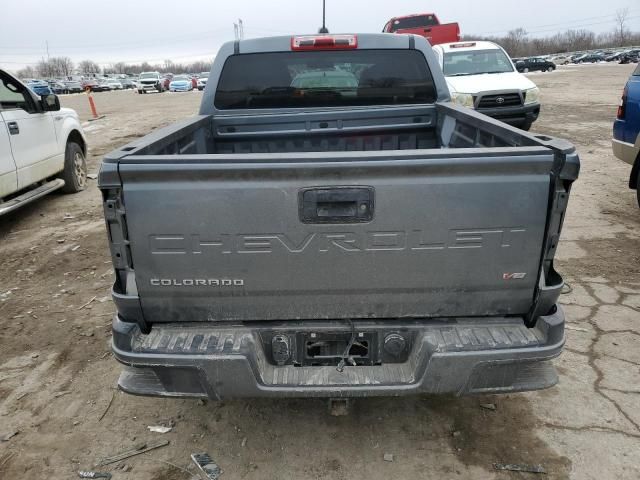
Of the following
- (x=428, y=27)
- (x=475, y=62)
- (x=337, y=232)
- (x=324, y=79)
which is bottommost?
(x=337, y=232)

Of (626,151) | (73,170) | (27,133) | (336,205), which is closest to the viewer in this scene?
(336,205)

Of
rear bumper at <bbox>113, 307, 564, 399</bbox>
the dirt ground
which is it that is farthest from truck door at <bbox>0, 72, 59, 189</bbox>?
rear bumper at <bbox>113, 307, 564, 399</bbox>

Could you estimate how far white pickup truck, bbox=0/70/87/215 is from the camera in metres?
6.13

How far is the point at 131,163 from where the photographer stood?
2.17m

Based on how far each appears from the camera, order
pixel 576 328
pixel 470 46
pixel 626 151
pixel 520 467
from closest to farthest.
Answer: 1. pixel 520 467
2. pixel 576 328
3. pixel 626 151
4. pixel 470 46

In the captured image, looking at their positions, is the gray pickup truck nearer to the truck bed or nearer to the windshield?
the truck bed

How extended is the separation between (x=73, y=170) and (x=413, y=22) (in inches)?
629

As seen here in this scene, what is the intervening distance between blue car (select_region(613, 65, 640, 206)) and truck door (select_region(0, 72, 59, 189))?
7.54 m

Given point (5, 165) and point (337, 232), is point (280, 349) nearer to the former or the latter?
point (337, 232)

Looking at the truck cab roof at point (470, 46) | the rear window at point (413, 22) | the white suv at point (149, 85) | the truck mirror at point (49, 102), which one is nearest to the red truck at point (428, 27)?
the rear window at point (413, 22)

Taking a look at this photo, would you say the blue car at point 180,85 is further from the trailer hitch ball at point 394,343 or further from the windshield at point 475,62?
the trailer hitch ball at point 394,343

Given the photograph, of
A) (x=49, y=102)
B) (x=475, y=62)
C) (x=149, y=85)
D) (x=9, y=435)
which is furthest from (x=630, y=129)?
(x=149, y=85)

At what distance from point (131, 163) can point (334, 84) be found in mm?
2584

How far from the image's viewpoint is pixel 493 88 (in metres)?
10.7
